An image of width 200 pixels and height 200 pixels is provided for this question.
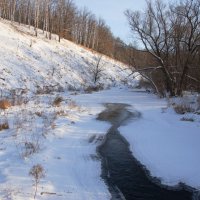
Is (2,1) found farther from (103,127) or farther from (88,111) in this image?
(103,127)

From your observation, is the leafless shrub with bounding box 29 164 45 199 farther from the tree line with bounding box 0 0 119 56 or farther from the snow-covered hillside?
the tree line with bounding box 0 0 119 56

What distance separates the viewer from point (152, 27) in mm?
27922

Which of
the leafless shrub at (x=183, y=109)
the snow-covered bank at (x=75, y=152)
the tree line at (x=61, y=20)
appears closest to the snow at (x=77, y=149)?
the snow-covered bank at (x=75, y=152)

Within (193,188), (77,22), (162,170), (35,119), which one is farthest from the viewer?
(77,22)

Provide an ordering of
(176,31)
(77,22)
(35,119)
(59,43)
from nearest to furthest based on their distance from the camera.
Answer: (35,119), (176,31), (59,43), (77,22)

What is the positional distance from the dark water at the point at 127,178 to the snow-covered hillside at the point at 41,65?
46.6 feet

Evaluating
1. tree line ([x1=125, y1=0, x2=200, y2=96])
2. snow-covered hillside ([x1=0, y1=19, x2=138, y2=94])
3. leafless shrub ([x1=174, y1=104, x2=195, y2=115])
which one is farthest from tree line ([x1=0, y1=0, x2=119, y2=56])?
leafless shrub ([x1=174, y1=104, x2=195, y2=115])

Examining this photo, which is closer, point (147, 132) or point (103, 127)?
point (147, 132)

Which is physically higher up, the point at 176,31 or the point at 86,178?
the point at 176,31

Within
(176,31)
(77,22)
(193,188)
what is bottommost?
(193,188)

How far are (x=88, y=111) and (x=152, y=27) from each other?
1347 centimetres

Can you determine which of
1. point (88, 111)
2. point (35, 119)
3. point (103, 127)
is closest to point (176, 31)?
point (88, 111)

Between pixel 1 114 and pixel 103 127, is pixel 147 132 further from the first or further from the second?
pixel 1 114

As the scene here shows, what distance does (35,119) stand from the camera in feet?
40.5
